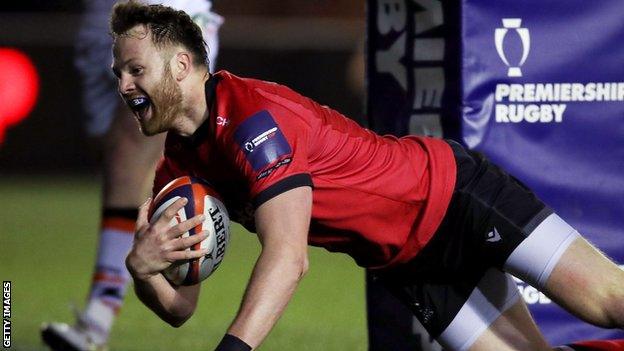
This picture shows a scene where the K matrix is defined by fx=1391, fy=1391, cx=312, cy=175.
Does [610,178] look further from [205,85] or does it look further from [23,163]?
[23,163]

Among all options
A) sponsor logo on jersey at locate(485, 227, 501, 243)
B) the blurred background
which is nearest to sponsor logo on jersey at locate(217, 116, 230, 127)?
sponsor logo on jersey at locate(485, 227, 501, 243)

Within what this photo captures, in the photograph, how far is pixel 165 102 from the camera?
417 cm

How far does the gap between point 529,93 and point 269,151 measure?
5.12 feet

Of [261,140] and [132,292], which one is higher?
[261,140]

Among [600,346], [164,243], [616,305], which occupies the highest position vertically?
[164,243]

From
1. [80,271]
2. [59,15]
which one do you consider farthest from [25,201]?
[80,271]

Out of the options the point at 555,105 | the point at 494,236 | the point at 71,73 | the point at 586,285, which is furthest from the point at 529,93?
the point at 71,73

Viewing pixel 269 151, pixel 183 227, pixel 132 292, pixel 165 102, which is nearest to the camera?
pixel 269 151

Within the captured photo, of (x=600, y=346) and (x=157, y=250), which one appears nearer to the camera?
(x=157, y=250)

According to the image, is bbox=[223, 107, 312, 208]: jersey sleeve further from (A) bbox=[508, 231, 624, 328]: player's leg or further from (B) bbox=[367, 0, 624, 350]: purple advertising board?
(B) bbox=[367, 0, 624, 350]: purple advertising board

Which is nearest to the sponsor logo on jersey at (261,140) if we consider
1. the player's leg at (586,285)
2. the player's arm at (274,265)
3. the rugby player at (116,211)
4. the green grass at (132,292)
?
the player's arm at (274,265)

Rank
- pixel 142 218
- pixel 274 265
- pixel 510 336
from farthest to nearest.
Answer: pixel 510 336, pixel 142 218, pixel 274 265

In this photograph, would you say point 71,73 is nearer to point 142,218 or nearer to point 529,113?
point 529,113

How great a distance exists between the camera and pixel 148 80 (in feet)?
13.6
